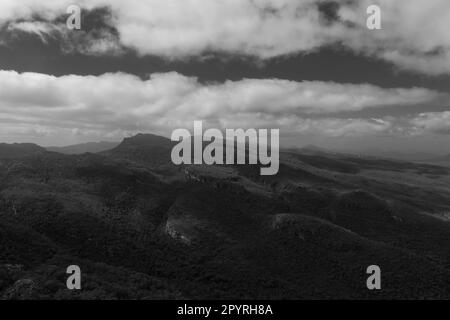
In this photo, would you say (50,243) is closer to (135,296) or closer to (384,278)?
(135,296)

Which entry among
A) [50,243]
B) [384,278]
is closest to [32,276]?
[50,243]

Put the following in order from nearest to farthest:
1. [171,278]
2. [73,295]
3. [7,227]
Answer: [73,295] → [7,227] → [171,278]

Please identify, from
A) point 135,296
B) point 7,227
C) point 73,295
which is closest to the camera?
point 73,295

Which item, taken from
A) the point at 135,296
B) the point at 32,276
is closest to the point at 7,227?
the point at 32,276

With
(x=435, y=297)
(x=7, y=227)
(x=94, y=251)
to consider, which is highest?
(x=7, y=227)

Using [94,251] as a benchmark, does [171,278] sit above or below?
below
